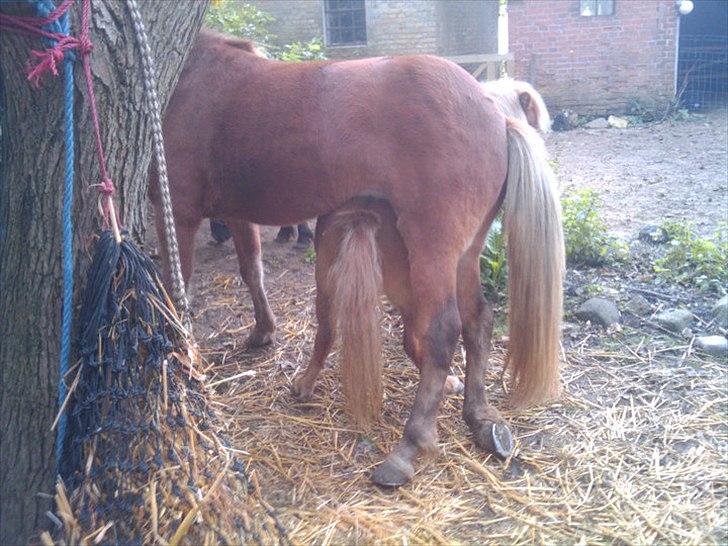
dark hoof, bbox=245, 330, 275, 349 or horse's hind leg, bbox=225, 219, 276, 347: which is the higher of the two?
horse's hind leg, bbox=225, 219, 276, 347

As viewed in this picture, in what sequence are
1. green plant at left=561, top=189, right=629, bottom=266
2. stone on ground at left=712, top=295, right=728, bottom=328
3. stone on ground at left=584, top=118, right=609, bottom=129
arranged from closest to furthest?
stone on ground at left=712, top=295, right=728, bottom=328
green plant at left=561, top=189, right=629, bottom=266
stone on ground at left=584, top=118, right=609, bottom=129

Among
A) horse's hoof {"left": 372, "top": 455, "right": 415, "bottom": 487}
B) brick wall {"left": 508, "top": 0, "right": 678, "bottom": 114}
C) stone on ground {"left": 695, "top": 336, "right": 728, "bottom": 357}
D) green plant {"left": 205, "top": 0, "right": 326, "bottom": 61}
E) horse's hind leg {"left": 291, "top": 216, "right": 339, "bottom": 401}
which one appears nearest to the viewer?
horse's hoof {"left": 372, "top": 455, "right": 415, "bottom": 487}

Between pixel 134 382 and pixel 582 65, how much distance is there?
12.6 metres

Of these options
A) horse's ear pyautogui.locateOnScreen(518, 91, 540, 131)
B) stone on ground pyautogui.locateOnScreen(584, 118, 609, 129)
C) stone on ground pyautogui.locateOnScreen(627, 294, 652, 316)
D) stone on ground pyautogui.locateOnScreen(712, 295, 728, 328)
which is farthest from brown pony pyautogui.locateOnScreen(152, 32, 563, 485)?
stone on ground pyautogui.locateOnScreen(584, 118, 609, 129)

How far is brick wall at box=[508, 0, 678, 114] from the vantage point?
41.1ft

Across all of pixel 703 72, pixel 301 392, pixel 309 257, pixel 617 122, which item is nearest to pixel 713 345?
pixel 301 392

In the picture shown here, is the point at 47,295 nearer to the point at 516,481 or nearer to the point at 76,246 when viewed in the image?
the point at 76,246

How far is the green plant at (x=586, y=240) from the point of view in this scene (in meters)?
4.93

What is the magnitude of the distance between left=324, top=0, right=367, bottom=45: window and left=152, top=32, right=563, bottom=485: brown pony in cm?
1185

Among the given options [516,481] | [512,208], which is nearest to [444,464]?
[516,481]

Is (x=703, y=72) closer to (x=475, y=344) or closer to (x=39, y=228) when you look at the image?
(x=475, y=344)

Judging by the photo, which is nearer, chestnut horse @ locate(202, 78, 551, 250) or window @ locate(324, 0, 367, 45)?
chestnut horse @ locate(202, 78, 551, 250)

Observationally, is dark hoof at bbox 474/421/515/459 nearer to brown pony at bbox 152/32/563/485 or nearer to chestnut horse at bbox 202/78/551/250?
brown pony at bbox 152/32/563/485

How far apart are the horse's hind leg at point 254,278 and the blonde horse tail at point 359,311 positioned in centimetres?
112
